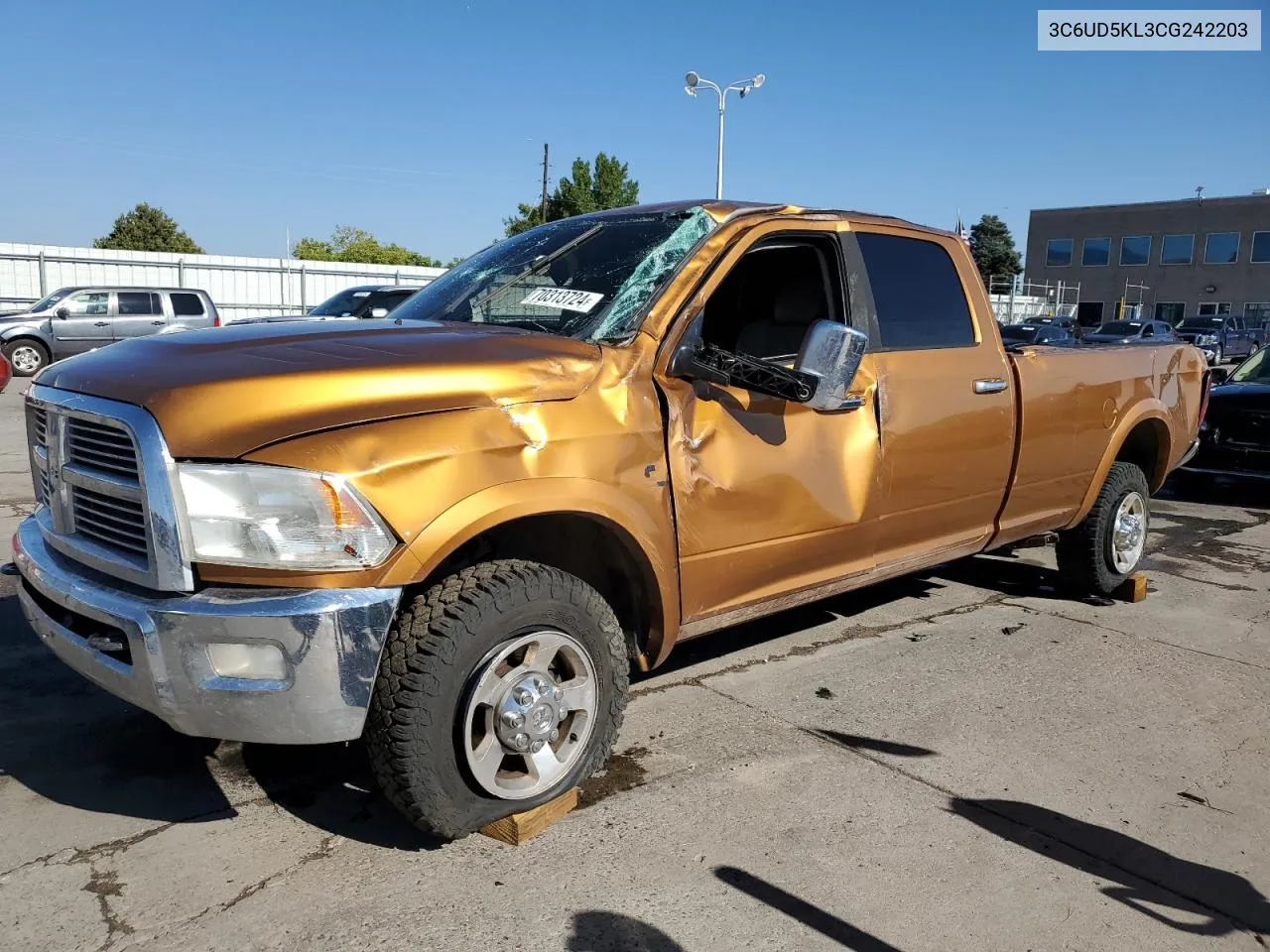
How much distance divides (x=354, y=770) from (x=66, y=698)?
4.40 ft

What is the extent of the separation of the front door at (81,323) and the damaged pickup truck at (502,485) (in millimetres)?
17633

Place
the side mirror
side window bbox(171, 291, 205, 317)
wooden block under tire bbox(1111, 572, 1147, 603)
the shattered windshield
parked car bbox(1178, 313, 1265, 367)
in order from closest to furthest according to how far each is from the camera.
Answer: the side mirror → the shattered windshield → wooden block under tire bbox(1111, 572, 1147, 603) → side window bbox(171, 291, 205, 317) → parked car bbox(1178, 313, 1265, 367)

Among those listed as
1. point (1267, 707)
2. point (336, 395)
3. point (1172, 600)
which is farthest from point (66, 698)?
point (1172, 600)

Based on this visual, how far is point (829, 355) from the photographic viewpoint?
3.16 m

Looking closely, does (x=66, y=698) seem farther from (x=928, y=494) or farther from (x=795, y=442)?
(x=928, y=494)

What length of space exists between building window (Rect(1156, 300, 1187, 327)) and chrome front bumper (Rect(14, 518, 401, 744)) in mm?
58317

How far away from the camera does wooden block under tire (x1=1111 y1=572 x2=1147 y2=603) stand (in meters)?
5.63

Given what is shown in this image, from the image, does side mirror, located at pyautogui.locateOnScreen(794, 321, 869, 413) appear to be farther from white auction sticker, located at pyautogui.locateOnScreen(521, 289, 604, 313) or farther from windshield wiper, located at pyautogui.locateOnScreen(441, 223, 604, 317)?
Answer: windshield wiper, located at pyautogui.locateOnScreen(441, 223, 604, 317)

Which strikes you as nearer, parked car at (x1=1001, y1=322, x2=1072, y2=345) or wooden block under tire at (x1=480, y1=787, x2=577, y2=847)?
wooden block under tire at (x1=480, y1=787, x2=577, y2=847)

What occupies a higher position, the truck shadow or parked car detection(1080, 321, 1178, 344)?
parked car detection(1080, 321, 1178, 344)

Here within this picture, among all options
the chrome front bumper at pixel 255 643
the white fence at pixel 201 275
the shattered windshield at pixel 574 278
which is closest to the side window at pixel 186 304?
the white fence at pixel 201 275

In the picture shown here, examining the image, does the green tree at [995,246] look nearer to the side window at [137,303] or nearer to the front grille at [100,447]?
the side window at [137,303]

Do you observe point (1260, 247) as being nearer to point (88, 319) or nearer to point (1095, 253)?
point (1095, 253)

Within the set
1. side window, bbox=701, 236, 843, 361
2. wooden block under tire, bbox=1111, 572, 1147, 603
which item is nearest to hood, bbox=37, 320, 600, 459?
side window, bbox=701, 236, 843, 361
